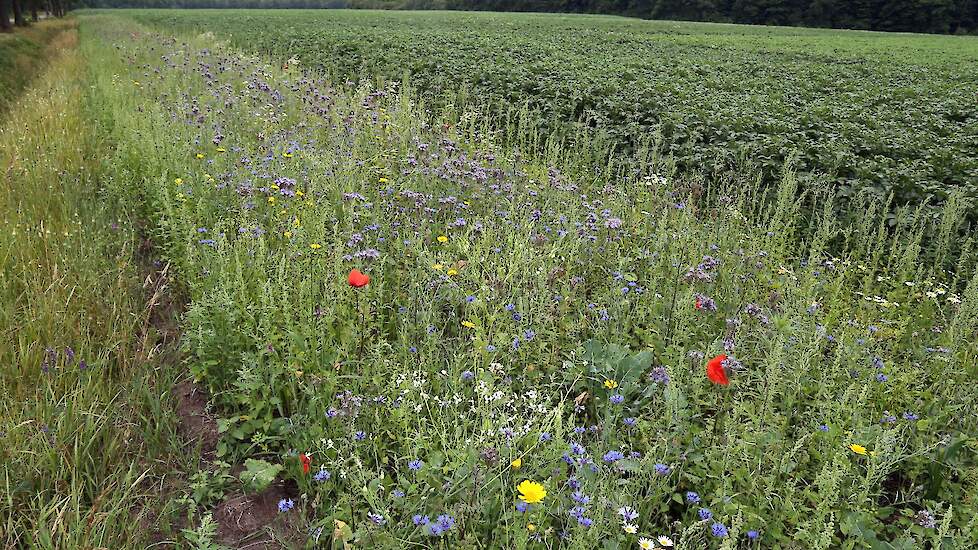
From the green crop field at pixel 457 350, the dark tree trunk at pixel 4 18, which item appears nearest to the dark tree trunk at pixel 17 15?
the dark tree trunk at pixel 4 18

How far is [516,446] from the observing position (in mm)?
2406

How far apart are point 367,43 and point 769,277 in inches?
598

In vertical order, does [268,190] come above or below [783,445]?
above

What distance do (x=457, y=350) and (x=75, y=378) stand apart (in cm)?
187

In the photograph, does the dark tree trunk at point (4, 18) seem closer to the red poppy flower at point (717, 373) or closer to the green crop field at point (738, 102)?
the green crop field at point (738, 102)

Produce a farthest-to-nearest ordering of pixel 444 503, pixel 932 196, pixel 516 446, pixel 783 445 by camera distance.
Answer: pixel 932 196 < pixel 783 445 < pixel 516 446 < pixel 444 503

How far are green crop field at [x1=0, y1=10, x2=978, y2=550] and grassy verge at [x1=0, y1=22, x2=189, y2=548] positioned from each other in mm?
19

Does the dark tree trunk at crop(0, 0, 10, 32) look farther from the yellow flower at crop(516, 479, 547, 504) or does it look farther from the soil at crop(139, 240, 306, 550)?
the yellow flower at crop(516, 479, 547, 504)

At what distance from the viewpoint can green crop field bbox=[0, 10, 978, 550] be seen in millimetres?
2289

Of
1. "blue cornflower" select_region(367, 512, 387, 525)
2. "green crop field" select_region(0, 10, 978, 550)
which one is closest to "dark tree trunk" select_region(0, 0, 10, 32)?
"green crop field" select_region(0, 10, 978, 550)

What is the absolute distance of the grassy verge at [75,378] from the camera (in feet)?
7.53

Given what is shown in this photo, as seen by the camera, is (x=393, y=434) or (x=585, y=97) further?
(x=585, y=97)

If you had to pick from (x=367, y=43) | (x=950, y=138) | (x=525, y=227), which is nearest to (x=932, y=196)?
(x=950, y=138)

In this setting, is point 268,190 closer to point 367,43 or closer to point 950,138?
point 950,138
